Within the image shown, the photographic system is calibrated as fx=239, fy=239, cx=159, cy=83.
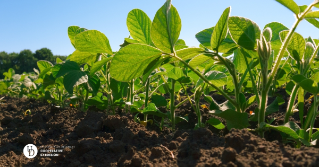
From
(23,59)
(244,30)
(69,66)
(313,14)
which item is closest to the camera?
(313,14)

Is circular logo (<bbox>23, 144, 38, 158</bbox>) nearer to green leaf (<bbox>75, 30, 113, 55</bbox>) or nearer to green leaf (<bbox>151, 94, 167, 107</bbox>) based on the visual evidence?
green leaf (<bbox>75, 30, 113, 55</bbox>)

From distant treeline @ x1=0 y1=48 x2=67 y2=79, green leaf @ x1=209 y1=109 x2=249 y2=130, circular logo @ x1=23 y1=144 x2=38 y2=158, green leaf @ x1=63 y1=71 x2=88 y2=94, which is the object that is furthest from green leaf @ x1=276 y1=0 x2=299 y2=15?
distant treeline @ x1=0 y1=48 x2=67 y2=79

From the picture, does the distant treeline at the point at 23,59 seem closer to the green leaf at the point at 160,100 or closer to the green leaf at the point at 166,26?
the green leaf at the point at 160,100

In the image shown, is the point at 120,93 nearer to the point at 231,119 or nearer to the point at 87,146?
the point at 87,146

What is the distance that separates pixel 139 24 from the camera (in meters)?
1.36

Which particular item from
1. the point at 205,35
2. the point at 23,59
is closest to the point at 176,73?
the point at 205,35

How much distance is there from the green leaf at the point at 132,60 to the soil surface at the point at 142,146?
12.7 inches

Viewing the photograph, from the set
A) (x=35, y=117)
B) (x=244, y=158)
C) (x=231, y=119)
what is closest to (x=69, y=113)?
(x=35, y=117)

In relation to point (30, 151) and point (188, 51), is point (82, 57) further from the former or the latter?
point (188, 51)

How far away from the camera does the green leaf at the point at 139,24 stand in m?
1.35

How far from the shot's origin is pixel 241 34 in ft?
3.20

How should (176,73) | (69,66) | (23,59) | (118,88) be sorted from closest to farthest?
(176,73)
(69,66)
(118,88)
(23,59)

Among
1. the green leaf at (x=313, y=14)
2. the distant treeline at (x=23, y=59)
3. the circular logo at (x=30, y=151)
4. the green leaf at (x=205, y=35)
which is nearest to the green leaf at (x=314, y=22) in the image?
the green leaf at (x=313, y=14)

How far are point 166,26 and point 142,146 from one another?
1.90ft
